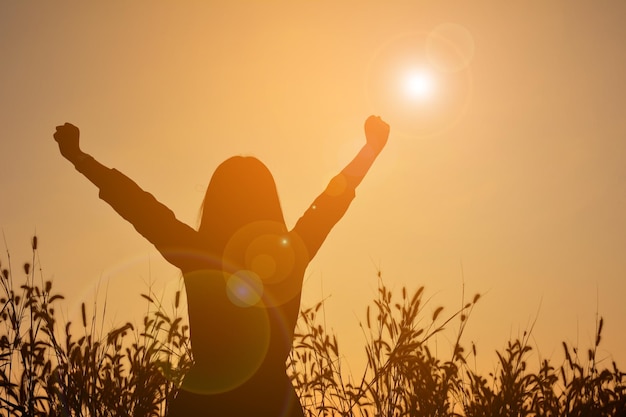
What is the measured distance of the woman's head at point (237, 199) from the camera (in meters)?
2.51

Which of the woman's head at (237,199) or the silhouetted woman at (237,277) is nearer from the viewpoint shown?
the silhouetted woman at (237,277)

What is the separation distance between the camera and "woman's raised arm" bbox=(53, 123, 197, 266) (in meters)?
2.50

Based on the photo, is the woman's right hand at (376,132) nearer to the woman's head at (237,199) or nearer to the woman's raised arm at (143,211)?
the woman's head at (237,199)

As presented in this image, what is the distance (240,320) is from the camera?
2.35 meters

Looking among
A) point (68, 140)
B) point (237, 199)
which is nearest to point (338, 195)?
point (237, 199)

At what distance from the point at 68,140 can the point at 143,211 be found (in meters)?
0.88

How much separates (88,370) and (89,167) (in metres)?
1.41

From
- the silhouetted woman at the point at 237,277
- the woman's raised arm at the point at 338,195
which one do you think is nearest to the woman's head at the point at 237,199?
the silhouetted woman at the point at 237,277

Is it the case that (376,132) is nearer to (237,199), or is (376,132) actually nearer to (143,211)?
(237,199)

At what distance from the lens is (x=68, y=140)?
Result: 10.5 ft

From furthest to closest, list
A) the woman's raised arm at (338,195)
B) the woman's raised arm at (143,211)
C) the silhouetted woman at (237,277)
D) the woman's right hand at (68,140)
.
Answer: the woman's right hand at (68,140), the woman's raised arm at (338,195), the woman's raised arm at (143,211), the silhouetted woman at (237,277)

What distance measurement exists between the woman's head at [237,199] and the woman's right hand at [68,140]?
904 mm

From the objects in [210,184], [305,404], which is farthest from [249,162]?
[305,404]

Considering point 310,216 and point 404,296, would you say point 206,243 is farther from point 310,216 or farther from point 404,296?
point 404,296
